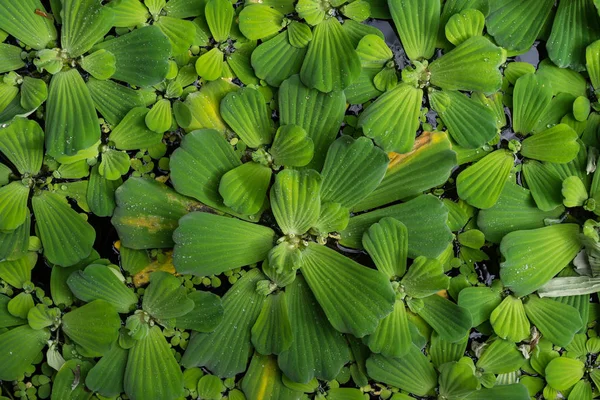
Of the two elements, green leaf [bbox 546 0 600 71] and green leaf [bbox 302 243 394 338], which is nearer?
green leaf [bbox 302 243 394 338]

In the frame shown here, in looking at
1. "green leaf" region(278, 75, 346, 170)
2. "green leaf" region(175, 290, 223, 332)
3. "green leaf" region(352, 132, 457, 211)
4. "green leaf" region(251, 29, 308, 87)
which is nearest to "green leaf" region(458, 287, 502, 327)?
"green leaf" region(352, 132, 457, 211)

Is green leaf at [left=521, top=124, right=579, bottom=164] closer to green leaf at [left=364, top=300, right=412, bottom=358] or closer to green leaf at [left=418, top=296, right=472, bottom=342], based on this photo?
green leaf at [left=418, top=296, right=472, bottom=342]

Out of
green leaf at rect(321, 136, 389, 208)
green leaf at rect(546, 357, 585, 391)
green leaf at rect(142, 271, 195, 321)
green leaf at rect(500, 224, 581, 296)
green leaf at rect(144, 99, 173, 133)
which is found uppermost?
green leaf at rect(144, 99, 173, 133)

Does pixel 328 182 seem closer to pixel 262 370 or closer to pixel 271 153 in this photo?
pixel 271 153

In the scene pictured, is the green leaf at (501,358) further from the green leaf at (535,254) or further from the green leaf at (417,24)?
the green leaf at (417,24)

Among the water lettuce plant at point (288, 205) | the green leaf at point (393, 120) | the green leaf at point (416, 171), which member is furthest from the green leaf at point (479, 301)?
the green leaf at point (393, 120)
